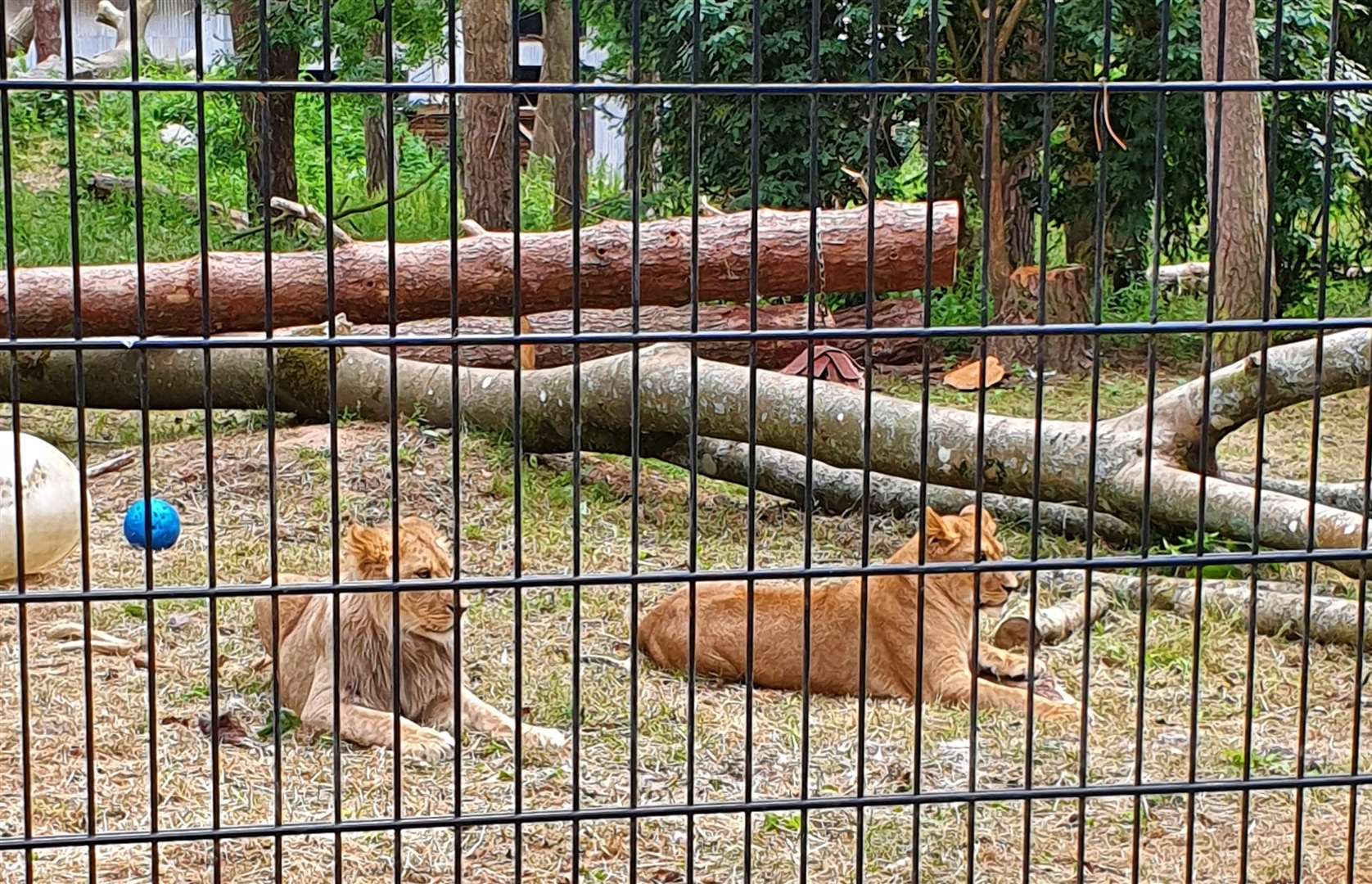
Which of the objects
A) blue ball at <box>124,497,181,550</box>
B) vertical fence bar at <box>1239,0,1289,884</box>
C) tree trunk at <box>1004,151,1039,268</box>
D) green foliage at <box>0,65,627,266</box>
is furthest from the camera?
tree trunk at <box>1004,151,1039,268</box>

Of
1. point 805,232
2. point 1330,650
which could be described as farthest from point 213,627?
point 805,232

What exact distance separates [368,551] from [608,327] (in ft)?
15.6

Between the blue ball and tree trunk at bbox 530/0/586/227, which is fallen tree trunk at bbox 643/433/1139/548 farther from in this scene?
tree trunk at bbox 530/0/586/227

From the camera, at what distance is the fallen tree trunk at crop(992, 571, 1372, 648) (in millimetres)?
6102

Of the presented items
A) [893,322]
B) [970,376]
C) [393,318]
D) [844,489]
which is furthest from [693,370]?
[893,322]

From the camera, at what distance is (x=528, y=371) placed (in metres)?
8.62

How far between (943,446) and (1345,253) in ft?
20.3

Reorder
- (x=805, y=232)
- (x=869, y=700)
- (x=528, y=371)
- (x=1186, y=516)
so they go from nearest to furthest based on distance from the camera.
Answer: (x=869, y=700), (x=1186, y=516), (x=805, y=232), (x=528, y=371)

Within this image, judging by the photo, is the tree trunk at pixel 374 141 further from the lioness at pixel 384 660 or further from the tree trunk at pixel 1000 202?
→ the lioness at pixel 384 660

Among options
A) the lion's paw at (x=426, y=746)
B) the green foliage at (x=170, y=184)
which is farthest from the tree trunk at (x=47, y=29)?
the lion's paw at (x=426, y=746)

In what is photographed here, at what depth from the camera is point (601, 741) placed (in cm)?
523

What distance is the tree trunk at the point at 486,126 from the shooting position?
11602 millimetres

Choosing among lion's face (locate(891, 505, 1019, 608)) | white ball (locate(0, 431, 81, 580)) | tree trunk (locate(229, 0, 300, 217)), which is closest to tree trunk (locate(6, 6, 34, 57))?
tree trunk (locate(229, 0, 300, 217))

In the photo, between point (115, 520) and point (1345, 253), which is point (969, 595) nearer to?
point (115, 520)
